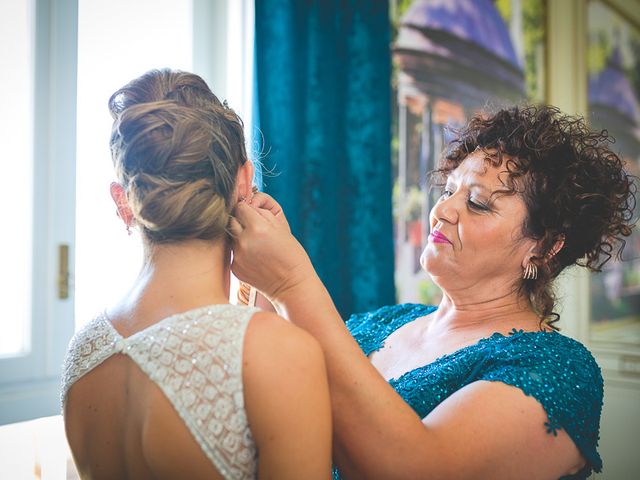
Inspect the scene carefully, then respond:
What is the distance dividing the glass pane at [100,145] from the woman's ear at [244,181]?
3.36 feet

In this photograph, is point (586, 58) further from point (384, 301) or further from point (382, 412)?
point (382, 412)

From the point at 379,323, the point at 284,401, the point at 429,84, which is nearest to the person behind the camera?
the point at 284,401

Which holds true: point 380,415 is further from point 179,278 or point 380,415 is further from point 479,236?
point 479,236

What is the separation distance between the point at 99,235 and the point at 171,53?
729mm

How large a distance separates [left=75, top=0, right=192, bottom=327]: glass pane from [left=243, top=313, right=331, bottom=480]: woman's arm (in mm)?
1238

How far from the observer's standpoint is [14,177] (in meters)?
1.69

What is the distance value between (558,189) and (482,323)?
0.36 meters

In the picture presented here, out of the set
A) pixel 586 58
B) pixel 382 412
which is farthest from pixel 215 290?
pixel 586 58

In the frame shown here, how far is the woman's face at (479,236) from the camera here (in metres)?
1.33

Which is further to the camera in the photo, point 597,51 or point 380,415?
point 597,51

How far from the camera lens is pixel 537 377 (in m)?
1.07

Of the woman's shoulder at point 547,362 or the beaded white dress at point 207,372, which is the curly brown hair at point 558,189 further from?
the beaded white dress at point 207,372

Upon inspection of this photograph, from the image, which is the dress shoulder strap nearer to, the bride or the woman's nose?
the bride

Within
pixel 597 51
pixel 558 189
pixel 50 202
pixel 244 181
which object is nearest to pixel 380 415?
pixel 244 181
